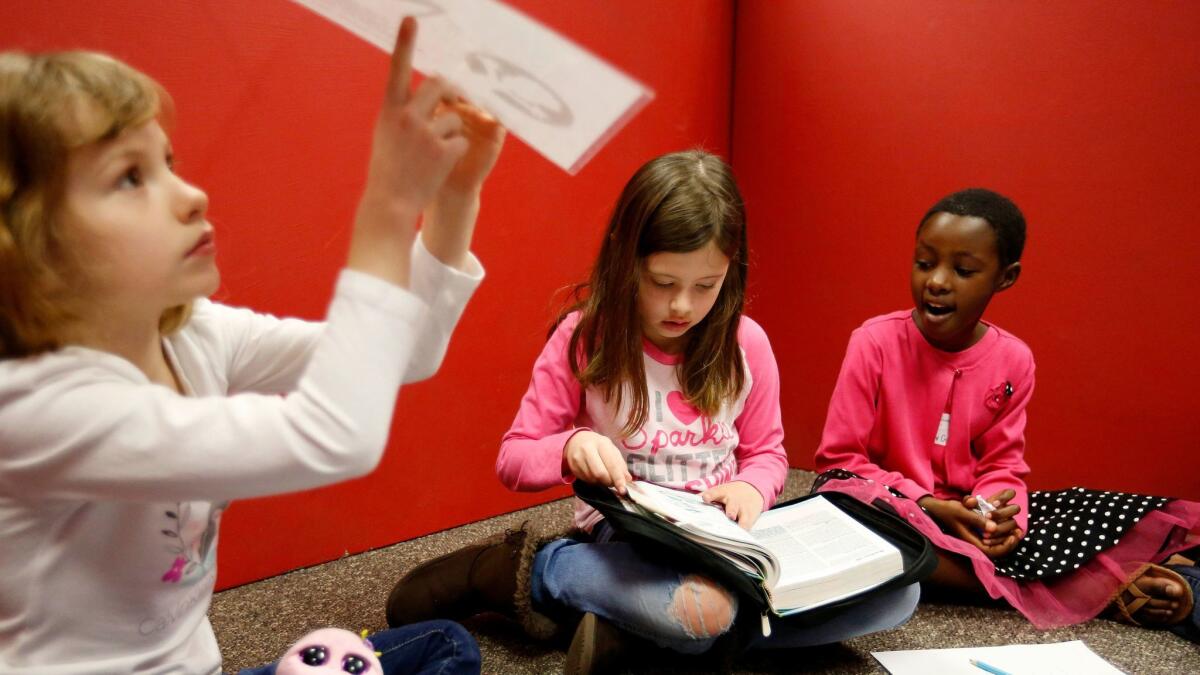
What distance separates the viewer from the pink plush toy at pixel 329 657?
67 cm

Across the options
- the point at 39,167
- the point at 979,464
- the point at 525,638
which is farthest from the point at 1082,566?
the point at 39,167

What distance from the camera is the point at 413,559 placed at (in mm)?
1339

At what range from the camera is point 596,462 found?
2.98 feet

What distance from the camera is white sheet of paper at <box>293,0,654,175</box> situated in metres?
0.46

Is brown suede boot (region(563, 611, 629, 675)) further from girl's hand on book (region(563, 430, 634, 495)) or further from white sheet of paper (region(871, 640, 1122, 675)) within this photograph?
white sheet of paper (region(871, 640, 1122, 675))

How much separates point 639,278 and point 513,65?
58 centimetres

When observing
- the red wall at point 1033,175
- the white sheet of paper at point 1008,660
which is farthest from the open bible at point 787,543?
the red wall at point 1033,175

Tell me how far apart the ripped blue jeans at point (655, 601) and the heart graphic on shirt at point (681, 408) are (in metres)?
0.17

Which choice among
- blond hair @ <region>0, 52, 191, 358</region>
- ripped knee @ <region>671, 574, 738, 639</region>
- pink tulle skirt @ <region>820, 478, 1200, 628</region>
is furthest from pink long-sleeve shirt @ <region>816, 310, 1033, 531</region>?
blond hair @ <region>0, 52, 191, 358</region>

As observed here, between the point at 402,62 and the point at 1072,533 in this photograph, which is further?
the point at 1072,533

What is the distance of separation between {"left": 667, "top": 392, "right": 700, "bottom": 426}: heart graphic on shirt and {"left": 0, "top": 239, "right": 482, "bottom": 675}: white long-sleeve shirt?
1.76 feet

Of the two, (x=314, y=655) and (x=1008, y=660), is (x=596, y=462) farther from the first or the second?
(x=1008, y=660)

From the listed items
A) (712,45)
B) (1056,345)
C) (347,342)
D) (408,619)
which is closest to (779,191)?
(712,45)

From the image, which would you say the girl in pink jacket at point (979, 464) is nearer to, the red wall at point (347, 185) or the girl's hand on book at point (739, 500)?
the girl's hand on book at point (739, 500)
